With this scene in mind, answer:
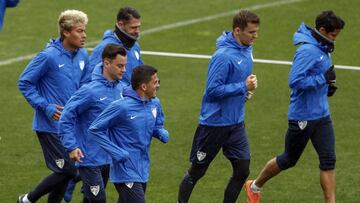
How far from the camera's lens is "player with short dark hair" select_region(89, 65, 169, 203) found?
11.3 m

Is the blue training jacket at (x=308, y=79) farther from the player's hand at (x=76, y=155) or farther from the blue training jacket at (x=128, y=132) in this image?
the player's hand at (x=76, y=155)

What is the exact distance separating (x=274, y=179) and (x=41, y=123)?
353cm

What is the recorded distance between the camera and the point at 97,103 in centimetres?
1193

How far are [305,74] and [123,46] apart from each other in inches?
82.7

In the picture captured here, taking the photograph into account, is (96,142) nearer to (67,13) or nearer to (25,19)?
(67,13)

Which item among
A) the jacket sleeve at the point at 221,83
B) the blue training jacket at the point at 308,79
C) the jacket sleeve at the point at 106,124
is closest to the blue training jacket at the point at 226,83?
the jacket sleeve at the point at 221,83

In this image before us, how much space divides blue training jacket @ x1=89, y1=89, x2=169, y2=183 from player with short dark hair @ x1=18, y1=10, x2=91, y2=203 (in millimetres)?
1491

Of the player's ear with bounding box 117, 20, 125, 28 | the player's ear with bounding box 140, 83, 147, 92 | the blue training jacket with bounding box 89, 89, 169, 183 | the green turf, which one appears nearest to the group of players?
the player's ear with bounding box 117, 20, 125, 28

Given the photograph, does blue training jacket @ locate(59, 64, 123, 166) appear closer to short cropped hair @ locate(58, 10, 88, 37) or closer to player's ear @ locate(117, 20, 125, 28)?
short cropped hair @ locate(58, 10, 88, 37)

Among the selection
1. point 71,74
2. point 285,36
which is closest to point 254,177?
point 71,74

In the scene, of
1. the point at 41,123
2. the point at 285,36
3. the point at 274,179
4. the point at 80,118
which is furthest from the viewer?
the point at 285,36

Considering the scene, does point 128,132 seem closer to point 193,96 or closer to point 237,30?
point 237,30

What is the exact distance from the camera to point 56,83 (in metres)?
12.9

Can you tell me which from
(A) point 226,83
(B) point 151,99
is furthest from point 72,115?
(A) point 226,83
